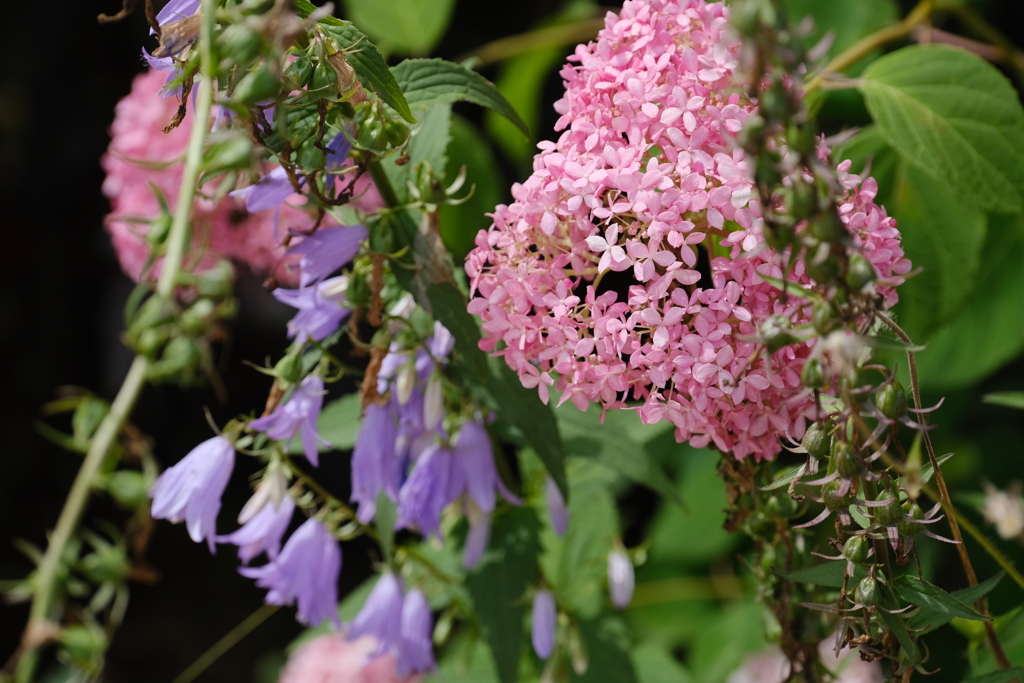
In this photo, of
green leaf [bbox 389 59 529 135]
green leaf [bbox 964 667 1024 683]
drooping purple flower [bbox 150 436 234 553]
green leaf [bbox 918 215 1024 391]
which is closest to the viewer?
green leaf [bbox 964 667 1024 683]

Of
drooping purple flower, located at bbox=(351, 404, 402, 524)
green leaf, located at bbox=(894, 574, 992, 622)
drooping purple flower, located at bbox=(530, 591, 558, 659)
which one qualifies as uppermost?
drooping purple flower, located at bbox=(351, 404, 402, 524)

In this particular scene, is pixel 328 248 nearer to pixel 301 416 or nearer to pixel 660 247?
pixel 301 416

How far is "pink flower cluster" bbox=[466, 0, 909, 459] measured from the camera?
0.54 m

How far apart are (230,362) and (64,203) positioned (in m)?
0.66

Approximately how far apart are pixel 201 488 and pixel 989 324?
107cm

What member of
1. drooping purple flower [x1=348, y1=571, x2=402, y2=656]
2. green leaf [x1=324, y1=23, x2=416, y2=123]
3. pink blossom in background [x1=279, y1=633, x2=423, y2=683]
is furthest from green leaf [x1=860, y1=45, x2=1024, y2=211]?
pink blossom in background [x1=279, y1=633, x2=423, y2=683]

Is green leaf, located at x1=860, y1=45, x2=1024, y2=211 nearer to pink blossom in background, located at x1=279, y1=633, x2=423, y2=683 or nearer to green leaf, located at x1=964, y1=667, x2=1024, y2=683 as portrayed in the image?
green leaf, located at x1=964, y1=667, x2=1024, y2=683

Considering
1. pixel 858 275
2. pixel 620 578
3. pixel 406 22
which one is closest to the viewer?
pixel 858 275

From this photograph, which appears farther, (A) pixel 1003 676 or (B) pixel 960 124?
(B) pixel 960 124

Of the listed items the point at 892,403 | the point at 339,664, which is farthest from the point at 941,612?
the point at 339,664

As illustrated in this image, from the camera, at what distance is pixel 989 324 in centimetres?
120

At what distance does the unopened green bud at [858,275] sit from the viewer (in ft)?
1.38

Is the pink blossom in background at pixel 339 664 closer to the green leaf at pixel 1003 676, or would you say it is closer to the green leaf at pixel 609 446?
the green leaf at pixel 609 446

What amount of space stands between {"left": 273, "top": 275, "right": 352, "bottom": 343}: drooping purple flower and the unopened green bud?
0.44m
